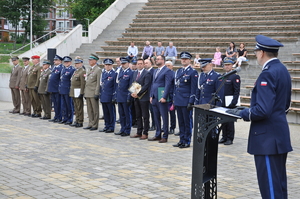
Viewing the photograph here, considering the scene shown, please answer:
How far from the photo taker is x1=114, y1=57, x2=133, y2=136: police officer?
11.9 m

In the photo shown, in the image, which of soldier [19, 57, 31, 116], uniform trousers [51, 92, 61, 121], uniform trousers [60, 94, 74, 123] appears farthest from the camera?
soldier [19, 57, 31, 116]

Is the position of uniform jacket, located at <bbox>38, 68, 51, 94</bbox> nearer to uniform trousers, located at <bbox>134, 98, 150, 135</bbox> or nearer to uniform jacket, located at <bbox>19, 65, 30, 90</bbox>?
uniform jacket, located at <bbox>19, 65, 30, 90</bbox>

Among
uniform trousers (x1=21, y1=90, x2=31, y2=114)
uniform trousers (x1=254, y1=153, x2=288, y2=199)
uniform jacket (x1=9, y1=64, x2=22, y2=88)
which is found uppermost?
uniform jacket (x1=9, y1=64, x2=22, y2=88)

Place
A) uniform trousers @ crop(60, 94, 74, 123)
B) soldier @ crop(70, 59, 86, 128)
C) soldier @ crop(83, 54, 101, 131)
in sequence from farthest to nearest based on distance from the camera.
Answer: uniform trousers @ crop(60, 94, 74, 123) → soldier @ crop(70, 59, 86, 128) → soldier @ crop(83, 54, 101, 131)

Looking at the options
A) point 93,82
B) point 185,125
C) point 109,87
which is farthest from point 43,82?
point 185,125

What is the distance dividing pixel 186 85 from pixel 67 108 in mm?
4813

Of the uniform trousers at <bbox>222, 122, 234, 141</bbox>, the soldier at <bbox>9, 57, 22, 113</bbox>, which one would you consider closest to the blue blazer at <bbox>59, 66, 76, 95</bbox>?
the soldier at <bbox>9, 57, 22, 113</bbox>

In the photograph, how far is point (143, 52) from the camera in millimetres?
22000

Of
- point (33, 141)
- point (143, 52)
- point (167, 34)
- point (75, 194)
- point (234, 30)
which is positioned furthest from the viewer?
point (167, 34)

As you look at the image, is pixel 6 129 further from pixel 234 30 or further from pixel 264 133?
pixel 234 30

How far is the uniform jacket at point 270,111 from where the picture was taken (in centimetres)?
453

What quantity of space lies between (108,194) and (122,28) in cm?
2265

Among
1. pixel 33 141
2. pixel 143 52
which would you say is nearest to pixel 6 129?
pixel 33 141

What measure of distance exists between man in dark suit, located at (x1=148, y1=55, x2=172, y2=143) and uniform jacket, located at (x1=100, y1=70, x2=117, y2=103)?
161cm
